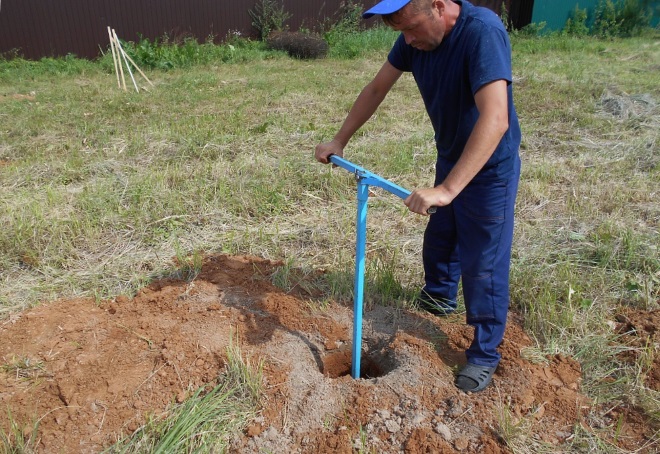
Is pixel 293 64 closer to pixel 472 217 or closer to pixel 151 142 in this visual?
pixel 151 142

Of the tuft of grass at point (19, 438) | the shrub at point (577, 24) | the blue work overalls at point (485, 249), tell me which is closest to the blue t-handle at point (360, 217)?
the blue work overalls at point (485, 249)

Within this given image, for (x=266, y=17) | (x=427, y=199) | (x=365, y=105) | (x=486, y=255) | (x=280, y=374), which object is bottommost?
(x=280, y=374)

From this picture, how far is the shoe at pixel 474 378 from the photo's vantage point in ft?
7.92

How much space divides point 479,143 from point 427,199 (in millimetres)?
284

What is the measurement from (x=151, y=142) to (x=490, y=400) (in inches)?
182

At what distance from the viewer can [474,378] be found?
2418 millimetres

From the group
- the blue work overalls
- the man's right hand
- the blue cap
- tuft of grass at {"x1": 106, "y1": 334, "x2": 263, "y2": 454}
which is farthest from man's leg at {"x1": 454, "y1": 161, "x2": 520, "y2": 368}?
tuft of grass at {"x1": 106, "y1": 334, "x2": 263, "y2": 454}

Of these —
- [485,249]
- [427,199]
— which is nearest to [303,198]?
[485,249]

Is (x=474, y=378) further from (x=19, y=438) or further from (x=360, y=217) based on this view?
(x=19, y=438)

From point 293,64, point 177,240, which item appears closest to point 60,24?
point 293,64

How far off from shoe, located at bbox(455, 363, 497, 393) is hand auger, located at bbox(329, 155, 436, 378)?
48 cm

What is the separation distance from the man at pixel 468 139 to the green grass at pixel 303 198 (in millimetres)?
444

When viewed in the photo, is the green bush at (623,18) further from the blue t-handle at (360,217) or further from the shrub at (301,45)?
the blue t-handle at (360,217)

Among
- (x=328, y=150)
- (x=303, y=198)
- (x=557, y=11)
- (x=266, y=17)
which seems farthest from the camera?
(x=557, y=11)
